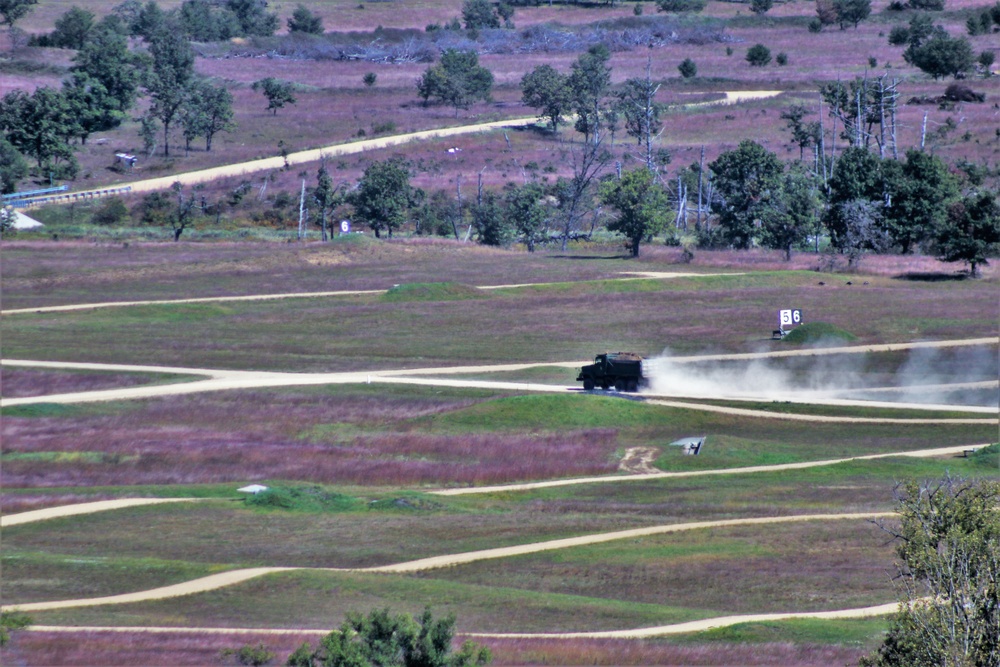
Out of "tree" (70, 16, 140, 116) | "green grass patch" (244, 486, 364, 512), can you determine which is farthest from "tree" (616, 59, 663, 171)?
"green grass patch" (244, 486, 364, 512)

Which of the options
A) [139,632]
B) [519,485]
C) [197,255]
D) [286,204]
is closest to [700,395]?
[519,485]

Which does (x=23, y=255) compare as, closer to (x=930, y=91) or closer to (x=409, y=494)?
(x=409, y=494)

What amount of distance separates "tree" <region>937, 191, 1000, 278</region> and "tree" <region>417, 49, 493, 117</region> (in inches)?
3657

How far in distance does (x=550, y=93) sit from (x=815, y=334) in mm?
104522

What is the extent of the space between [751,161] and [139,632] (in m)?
103

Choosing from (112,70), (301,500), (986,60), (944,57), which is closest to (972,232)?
(301,500)

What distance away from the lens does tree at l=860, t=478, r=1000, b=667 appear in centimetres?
2016

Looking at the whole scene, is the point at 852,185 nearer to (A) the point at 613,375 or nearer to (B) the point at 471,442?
(A) the point at 613,375

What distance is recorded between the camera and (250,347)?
79.5 m

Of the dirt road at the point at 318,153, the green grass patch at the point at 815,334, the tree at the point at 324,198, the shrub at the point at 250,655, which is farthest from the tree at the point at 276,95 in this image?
the shrub at the point at 250,655

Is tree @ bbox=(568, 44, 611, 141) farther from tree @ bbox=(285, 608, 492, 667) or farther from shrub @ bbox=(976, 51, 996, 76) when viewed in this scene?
tree @ bbox=(285, 608, 492, 667)

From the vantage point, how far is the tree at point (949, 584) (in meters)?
20.2

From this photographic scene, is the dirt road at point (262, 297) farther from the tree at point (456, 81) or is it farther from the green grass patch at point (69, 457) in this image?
the tree at point (456, 81)

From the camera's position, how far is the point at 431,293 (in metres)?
99.9
